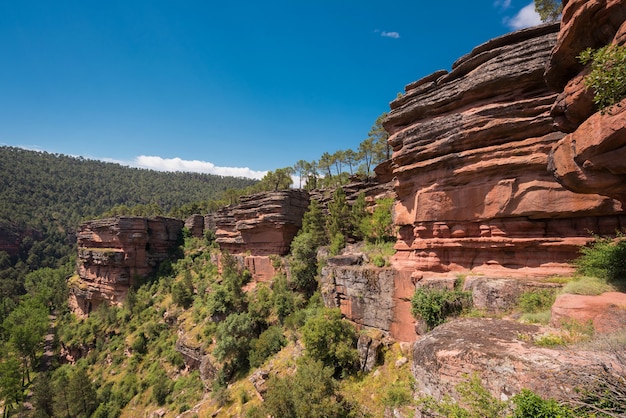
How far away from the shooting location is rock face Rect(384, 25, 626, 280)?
11453mm

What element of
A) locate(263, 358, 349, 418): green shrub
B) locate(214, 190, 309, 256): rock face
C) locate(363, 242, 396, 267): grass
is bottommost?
locate(263, 358, 349, 418): green shrub

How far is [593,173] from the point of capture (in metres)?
6.91

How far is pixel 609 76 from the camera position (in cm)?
571

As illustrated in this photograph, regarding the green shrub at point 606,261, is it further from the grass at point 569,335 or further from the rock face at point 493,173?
the grass at point 569,335

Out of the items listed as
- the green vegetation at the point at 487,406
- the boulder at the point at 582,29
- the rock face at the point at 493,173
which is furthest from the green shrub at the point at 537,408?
the rock face at the point at 493,173

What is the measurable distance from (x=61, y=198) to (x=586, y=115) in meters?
149

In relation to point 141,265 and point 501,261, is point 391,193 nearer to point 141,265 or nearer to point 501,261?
point 501,261

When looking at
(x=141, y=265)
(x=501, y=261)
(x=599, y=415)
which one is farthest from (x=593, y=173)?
(x=141, y=265)

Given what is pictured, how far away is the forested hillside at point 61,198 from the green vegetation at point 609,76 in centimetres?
6641

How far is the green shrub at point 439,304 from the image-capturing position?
12.2 m

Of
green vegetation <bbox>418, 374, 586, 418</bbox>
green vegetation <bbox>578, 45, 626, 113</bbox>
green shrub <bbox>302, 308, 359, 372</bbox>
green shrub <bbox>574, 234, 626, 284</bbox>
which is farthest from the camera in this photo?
green shrub <bbox>302, 308, 359, 372</bbox>

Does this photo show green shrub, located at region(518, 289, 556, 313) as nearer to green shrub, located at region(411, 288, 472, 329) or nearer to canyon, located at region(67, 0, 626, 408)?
canyon, located at region(67, 0, 626, 408)

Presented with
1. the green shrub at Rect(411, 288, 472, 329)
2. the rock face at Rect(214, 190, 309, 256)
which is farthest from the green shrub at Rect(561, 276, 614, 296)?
the rock face at Rect(214, 190, 309, 256)

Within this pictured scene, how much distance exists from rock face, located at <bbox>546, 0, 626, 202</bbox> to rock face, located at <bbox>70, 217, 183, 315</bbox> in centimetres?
5165
